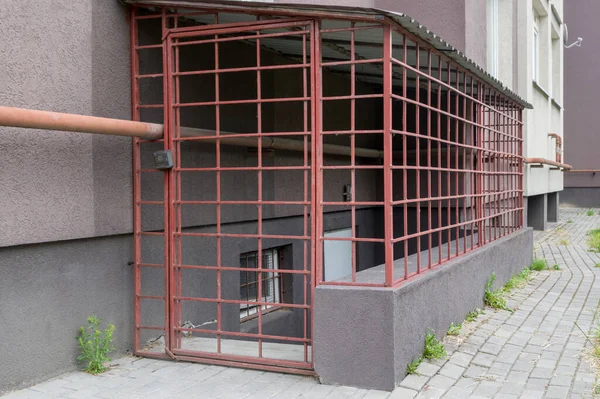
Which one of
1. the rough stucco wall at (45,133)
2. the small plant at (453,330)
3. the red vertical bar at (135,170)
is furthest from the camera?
the small plant at (453,330)

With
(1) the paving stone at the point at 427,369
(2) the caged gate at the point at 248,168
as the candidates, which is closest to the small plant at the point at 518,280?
(2) the caged gate at the point at 248,168

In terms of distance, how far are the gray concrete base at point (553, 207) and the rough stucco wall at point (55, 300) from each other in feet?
54.4

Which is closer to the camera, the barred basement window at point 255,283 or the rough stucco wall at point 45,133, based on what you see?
the rough stucco wall at point 45,133

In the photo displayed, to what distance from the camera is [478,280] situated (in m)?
7.34

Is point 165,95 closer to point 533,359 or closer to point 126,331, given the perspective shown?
point 126,331

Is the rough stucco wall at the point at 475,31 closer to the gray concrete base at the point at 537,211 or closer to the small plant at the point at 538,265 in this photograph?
the small plant at the point at 538,265

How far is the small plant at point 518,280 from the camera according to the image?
872 centimetres

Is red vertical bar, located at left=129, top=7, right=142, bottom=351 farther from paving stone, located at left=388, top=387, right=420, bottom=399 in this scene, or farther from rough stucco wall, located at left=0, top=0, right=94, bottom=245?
paving stone, located at left=388, top=387, right=420, bottom=399

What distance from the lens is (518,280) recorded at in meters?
9.20

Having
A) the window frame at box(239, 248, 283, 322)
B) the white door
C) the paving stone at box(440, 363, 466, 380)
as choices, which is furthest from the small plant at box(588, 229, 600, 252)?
the paving stone at box(440, 363, 466, 380)

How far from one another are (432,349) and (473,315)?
5.67 feet

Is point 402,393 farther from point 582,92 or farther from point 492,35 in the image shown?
point 582,92

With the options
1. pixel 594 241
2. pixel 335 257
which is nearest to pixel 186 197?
pixel 335 257

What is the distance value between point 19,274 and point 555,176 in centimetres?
1665
